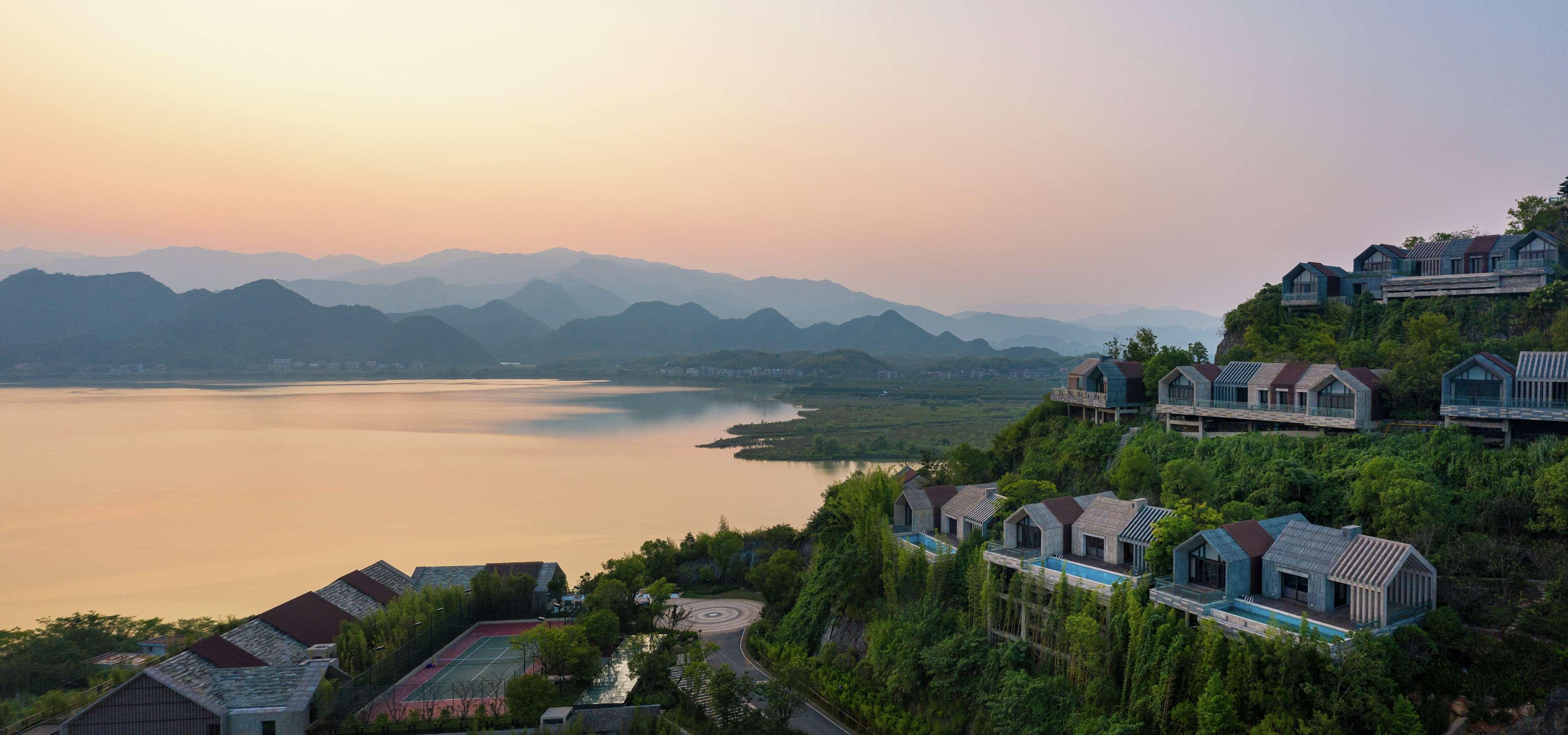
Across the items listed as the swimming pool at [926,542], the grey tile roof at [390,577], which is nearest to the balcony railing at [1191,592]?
the swimming pool at [926,542]

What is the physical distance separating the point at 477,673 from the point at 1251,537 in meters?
13.9

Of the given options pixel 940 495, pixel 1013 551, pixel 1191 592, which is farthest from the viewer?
pixel 940 495

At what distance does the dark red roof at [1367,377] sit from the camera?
16219 millimetres

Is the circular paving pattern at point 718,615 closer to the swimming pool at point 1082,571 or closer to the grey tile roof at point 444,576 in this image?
the grey tile roof at point 444,576

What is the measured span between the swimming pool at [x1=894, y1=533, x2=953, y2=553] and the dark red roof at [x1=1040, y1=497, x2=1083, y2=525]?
2.09 m

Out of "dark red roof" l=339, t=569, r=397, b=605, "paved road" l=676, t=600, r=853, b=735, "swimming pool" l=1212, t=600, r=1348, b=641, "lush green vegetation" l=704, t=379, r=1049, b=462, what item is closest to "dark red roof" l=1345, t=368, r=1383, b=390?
"swimming pool" l=1212, t=600, r=1348, b=641

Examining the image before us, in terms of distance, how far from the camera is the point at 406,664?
53.7 ft

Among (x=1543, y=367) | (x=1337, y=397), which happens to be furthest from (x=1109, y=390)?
(x=1543, y=367)

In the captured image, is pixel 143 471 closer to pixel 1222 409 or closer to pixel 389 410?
pixel 389 410

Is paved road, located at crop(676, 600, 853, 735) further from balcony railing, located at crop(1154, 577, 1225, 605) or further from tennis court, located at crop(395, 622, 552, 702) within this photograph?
balcony railing, located at crop(1154, 577, 1225, 605)

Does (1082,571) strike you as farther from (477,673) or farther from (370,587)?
(370,587)

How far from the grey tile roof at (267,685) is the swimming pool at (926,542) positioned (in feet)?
35.7

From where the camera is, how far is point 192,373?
120m

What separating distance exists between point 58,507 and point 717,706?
35.4 metres
